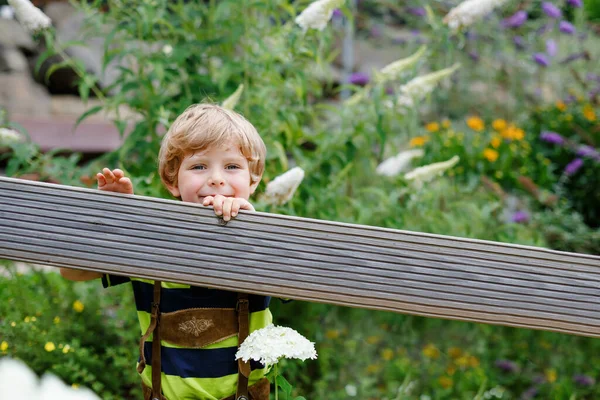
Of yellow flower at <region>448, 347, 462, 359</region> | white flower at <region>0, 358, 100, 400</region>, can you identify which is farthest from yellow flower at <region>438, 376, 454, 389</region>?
white flower at <region>0, 358, 100, 400</region>

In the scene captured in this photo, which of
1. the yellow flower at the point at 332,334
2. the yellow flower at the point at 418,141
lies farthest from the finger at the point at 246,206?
the yellow flower at the point at 418,141

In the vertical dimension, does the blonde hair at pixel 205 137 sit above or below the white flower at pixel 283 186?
above

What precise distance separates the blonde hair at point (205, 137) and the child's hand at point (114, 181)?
188mm

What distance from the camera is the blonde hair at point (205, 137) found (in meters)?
1.60

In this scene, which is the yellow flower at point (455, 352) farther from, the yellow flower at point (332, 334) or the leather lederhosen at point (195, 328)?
the leather lederhosen at point (195, 328)

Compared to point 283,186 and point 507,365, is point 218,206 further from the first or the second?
point 507,365

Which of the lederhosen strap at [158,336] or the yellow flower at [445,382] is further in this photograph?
the yellow flower at [445,382]

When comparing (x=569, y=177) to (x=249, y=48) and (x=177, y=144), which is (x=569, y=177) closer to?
(x=249, y=48)

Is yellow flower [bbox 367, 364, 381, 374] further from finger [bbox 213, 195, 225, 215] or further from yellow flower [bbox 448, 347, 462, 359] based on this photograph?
finger [bbox 213, 195, 225, 215]

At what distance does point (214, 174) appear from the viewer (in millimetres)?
1575

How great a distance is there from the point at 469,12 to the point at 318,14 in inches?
24.4

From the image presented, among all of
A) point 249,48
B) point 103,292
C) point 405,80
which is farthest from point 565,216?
point 103,292

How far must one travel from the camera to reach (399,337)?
10.3ft

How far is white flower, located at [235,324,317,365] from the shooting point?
1.29m
